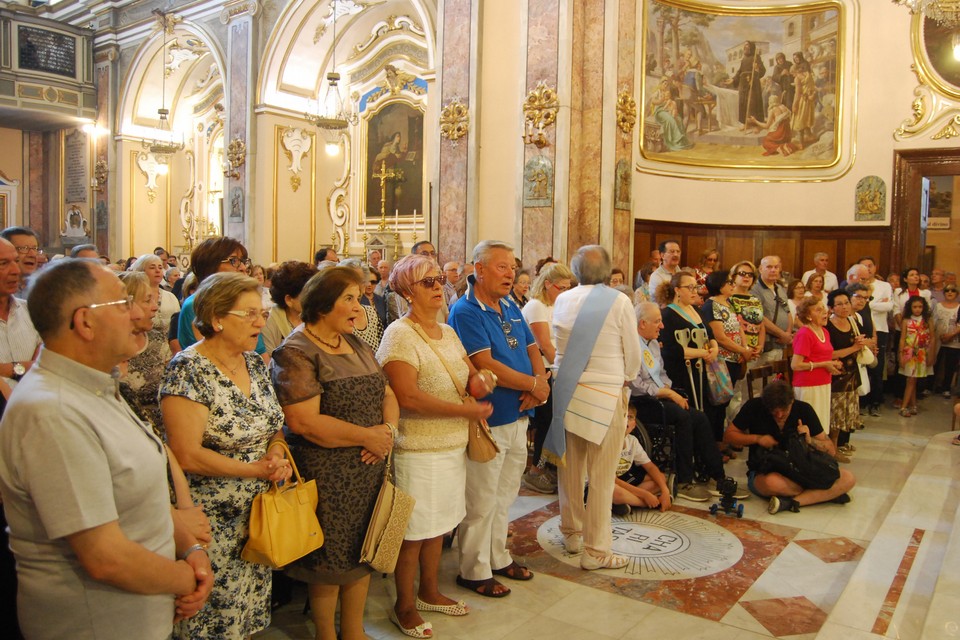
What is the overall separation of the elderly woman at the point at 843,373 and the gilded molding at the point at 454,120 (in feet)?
16.8

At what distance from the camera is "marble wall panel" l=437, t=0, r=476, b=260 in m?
9.69

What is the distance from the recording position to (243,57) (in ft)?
44.9

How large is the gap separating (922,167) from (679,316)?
7.91 meters

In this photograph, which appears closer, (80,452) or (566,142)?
(80,452)

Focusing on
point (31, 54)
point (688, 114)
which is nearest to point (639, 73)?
point (688, 114)

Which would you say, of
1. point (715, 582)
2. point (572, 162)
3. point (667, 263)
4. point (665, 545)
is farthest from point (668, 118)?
point (715, 582)

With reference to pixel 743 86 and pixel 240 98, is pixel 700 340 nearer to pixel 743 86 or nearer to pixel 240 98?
pixel 743 86

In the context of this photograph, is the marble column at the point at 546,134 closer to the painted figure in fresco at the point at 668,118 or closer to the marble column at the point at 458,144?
the marble column at the point at 458,144

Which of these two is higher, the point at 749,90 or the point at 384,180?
the point at 749,90

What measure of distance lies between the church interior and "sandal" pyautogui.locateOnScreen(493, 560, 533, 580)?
1.8 inches

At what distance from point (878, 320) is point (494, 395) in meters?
7.25

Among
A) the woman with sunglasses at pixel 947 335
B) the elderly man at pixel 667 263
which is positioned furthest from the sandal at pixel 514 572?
the woman with sunglasses at pixel 947 335

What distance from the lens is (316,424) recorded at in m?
2.81

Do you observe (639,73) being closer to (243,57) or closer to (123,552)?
(243,57)
